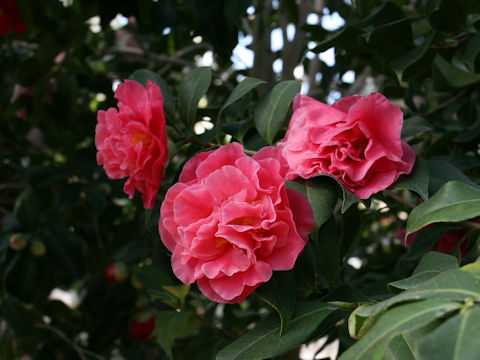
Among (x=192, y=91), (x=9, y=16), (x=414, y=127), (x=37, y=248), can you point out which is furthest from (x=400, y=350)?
(x=9, y=16)

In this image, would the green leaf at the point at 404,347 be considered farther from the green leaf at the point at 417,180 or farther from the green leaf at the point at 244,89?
the green leaf at the point at 244,89

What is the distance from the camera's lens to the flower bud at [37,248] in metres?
1.30

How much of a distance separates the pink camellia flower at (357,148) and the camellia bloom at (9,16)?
1067mm

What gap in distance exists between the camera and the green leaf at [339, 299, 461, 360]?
0.37 meters

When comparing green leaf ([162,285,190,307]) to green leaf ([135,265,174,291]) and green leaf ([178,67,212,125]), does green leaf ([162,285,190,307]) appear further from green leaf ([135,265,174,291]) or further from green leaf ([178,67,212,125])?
green leaf ([178,67,212,125])

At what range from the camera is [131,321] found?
1474 millimetres

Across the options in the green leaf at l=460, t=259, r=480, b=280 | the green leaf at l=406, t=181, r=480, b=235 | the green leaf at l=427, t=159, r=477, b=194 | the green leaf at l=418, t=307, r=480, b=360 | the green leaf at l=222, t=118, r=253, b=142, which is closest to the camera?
the green leaf at l=418, t=307, r=480, b=360

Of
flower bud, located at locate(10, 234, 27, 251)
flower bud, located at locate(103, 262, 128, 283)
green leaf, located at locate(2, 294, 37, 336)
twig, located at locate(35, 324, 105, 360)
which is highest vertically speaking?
flower bud, located at locate(10, 234, 27, 251)

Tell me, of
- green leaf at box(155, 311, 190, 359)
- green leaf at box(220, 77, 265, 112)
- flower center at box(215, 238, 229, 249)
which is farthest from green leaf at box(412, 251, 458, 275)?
green leaf at box(155, 311, 190, 359)

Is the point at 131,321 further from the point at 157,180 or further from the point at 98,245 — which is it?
the point at 157,180

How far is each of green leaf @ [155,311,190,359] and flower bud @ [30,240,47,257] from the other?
52 cm

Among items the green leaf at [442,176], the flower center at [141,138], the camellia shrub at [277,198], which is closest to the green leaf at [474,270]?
the camellia shrub at [277,198]

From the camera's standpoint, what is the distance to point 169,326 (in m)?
0.89

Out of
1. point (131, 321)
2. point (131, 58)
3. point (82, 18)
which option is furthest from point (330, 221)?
point (131, 58)
